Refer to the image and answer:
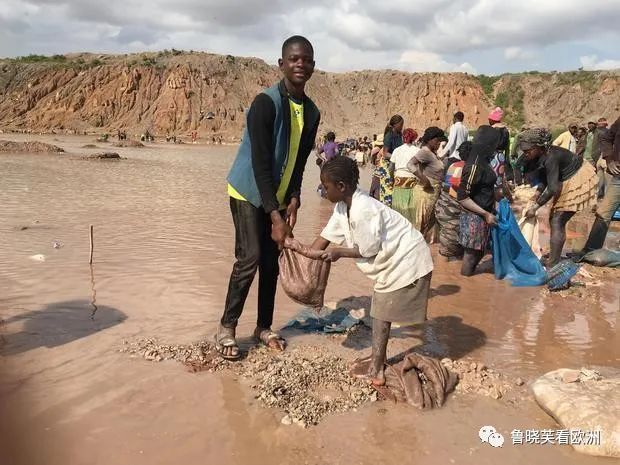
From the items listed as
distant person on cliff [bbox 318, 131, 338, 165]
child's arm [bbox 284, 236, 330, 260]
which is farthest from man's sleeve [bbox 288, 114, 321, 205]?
distant person on cliff [bbox 318, 131, 338, 165]

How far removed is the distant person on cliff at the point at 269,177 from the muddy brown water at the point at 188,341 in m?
0.54

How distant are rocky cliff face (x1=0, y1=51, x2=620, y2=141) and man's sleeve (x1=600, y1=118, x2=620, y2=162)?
41024 millimetres

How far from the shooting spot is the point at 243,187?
10.8ft

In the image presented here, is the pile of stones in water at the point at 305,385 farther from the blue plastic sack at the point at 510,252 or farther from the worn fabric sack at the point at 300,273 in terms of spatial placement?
the blue plastic sack at the point at 510,252

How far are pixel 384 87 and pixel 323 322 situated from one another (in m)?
60.3

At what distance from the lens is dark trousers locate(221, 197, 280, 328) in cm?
333

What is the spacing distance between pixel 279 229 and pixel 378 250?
2.08 ft

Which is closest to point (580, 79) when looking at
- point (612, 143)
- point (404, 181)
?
point (612, 143)

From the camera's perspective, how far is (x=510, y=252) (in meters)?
5.75

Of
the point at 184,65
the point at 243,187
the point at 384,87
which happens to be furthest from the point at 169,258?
the point at 384,87

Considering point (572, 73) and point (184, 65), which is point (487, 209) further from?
point (572, 73)

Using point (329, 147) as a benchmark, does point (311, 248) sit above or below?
below

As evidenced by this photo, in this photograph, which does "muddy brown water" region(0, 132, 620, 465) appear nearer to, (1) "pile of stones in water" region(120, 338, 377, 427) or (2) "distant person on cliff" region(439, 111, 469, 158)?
(1) "pile of stones in water" region(120, 338, 377, 427)

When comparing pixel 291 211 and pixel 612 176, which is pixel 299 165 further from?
pixel 612 176
